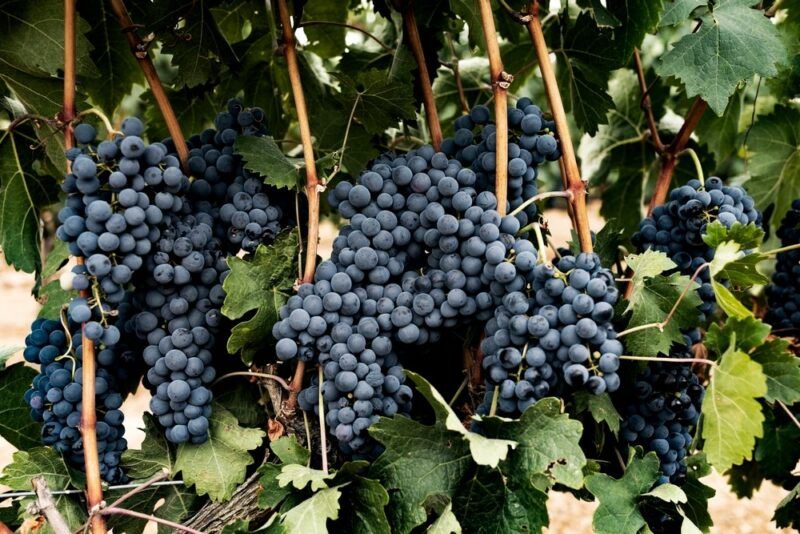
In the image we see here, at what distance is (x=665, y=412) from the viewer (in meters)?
1.12

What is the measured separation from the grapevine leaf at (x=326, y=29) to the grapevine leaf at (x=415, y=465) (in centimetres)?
109

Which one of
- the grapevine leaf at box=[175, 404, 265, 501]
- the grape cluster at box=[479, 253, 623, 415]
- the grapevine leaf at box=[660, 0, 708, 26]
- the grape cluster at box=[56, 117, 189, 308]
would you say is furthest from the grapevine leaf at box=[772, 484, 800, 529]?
the grape cluster at box=[56, 117, 189, 308]

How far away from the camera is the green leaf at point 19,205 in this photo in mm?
1265

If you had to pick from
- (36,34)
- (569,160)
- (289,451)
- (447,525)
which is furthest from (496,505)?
(36,34)

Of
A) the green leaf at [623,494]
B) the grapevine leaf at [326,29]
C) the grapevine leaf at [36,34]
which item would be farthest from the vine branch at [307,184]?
the grapevine leaf at [326,29]

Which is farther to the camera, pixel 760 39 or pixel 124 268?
pixel 760 39

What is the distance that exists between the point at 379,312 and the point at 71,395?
49cm

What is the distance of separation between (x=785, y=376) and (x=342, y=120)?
86 cm

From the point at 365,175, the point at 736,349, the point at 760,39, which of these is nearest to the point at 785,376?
the point at 736,349

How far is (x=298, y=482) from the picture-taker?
97 cm

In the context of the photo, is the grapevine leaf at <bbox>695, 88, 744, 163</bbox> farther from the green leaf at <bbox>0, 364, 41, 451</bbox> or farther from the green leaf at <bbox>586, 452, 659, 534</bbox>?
the green leaf at <bbox>0, 364, 41, 451</bbox>

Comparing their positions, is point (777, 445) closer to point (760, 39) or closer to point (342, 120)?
point (760, 39)

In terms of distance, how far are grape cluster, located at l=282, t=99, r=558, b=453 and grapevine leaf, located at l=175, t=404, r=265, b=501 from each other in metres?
0.14

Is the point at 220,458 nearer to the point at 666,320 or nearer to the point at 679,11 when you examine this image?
the point at 666,320
